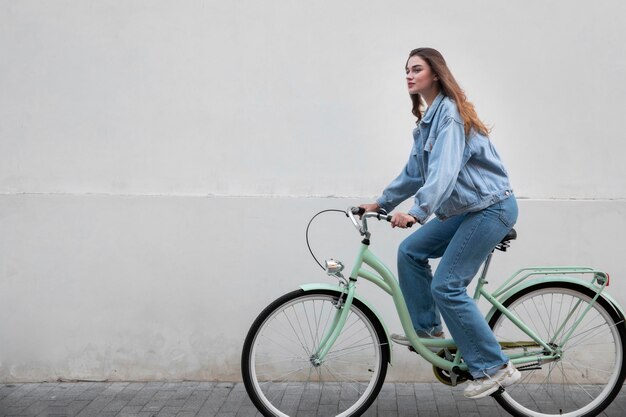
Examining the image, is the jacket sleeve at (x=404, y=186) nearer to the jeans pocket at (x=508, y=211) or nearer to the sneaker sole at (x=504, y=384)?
the jeans pocket at (x=508, y=211)

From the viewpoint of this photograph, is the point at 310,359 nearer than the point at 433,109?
No

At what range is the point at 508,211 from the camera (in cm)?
434

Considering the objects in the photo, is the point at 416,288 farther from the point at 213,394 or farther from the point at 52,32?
the point at 52,32

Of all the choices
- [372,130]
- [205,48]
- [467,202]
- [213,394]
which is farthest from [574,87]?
[213,394]

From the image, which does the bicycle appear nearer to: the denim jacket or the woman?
the woman

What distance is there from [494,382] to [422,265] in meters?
0.66

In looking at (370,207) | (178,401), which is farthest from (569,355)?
(178,401)

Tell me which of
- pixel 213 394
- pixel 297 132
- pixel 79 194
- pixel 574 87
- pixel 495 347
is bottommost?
pixel 213 394

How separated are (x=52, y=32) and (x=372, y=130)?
2.09 m

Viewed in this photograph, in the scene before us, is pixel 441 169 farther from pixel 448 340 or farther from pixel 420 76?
pixel 448 340

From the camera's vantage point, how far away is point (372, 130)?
563 cm

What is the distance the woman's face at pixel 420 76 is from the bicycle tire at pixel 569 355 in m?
1.15

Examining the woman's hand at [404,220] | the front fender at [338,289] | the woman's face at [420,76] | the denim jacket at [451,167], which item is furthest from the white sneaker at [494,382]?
the woman's face at [420,76]

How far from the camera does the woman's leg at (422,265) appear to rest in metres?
4.51
